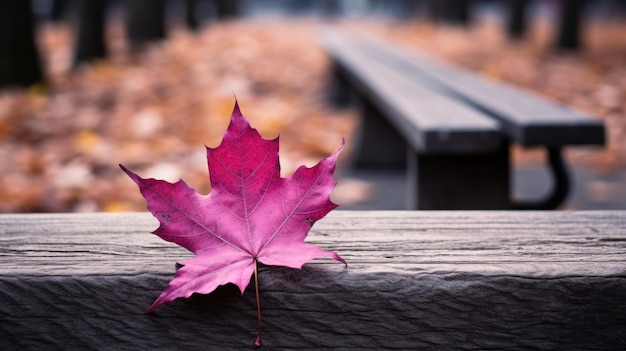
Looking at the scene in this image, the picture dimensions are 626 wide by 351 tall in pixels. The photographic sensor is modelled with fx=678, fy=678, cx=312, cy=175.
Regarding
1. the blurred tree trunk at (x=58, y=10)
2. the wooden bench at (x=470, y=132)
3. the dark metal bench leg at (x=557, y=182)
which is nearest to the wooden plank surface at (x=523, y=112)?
the wooden bench at (x=470, y=132)

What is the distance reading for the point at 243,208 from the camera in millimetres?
746

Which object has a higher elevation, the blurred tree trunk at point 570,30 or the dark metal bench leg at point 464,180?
the blurred tree trunk at point 570,30

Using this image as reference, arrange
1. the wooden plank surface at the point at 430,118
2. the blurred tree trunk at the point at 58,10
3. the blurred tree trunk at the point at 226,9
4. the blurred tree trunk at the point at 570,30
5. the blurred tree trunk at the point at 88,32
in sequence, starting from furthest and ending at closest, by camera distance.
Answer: the blurred tree trunk at the point at 58,10, the blurred tree trunk at the point at 226,9, the blurred tree trunk at the point at 570,30, the blurred tree trunk at the point at 88,32, the wooden plank surface at the point at 430,118

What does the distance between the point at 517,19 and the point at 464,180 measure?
9.48 meters

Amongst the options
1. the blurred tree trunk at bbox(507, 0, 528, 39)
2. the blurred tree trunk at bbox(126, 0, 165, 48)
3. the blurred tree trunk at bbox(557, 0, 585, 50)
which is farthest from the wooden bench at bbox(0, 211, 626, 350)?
the blurred tree trunk at bbox(507, 0, 528, 39)

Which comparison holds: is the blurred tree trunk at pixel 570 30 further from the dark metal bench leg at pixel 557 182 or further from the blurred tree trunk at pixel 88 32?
the dark metal bench leg at pixel 557 182

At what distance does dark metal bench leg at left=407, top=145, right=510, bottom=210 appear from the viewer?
2.23 m

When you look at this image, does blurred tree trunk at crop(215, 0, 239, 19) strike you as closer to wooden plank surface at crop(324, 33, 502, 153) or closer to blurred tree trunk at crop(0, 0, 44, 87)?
blurred tree trunk at crop(0, 0, 44, 87)

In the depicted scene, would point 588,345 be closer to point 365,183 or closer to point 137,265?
point 137,265

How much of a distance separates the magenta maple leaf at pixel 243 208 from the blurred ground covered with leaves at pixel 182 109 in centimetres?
211

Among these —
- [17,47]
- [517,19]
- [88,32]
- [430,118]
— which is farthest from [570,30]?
[430,118]

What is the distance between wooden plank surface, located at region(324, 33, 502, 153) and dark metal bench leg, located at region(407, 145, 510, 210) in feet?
0.35

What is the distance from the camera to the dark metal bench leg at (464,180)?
7.32ft

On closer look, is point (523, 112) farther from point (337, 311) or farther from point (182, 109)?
point (182, 109)
